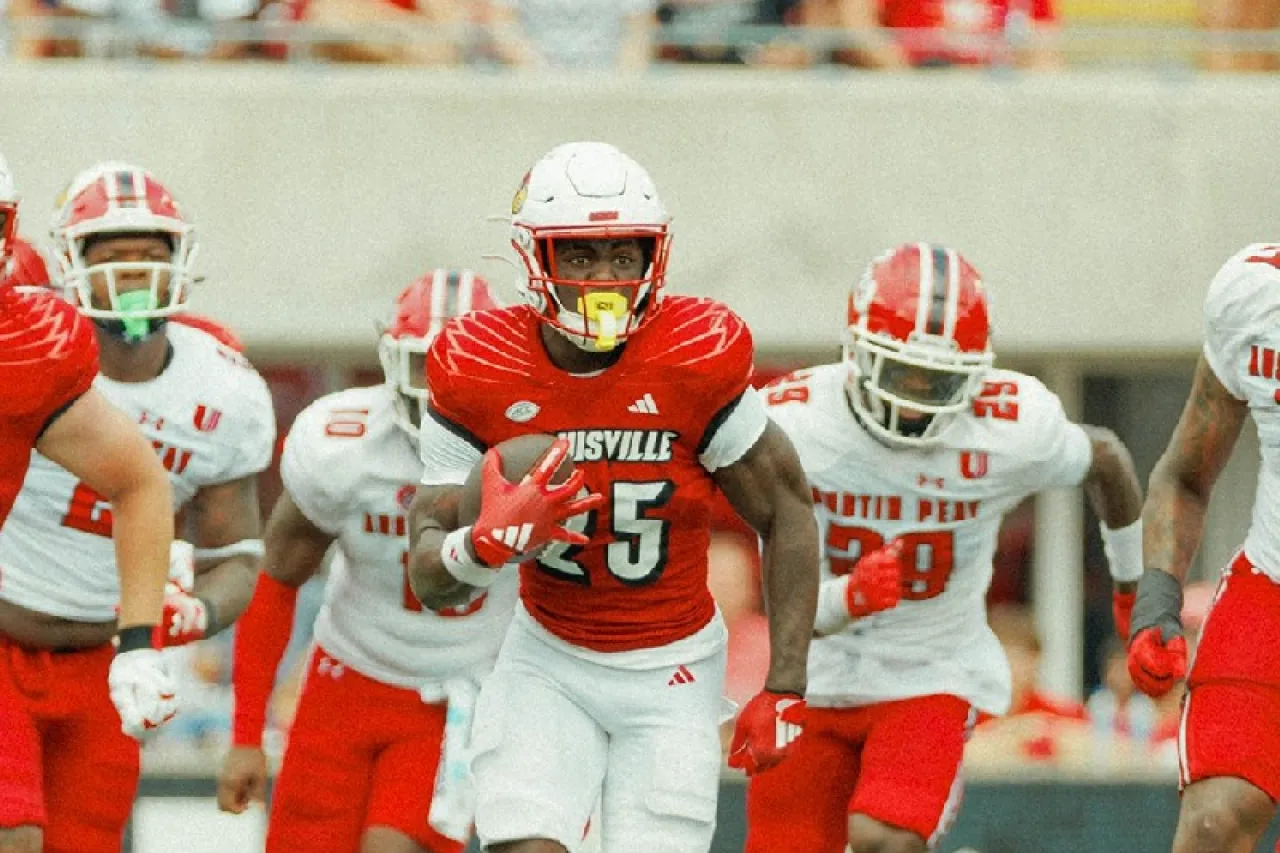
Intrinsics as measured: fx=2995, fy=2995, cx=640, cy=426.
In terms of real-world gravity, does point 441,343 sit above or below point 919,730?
above

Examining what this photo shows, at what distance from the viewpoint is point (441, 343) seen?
6.54 metres

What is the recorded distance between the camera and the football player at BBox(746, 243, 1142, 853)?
7.61m

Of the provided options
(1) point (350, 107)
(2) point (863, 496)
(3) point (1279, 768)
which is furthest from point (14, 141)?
(3) point (1279, 768)

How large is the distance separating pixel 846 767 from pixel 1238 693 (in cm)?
149

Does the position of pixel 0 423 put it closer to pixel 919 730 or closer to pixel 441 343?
pixel 441 343

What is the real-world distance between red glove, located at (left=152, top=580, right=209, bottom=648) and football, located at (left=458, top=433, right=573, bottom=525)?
1.19 metres

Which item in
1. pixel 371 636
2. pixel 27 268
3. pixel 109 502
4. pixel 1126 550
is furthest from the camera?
pixel 27 268

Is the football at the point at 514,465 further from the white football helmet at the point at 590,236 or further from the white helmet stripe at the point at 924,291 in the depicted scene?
the white helmet stripe at the point at 924,291

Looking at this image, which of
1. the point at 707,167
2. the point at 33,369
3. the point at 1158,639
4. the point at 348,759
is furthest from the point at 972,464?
the point at 707,167

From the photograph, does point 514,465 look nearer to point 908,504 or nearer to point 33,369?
point 33,369

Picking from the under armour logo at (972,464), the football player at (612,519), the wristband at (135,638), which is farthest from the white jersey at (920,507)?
the wristband at (135,638)

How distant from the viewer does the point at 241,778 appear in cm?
786

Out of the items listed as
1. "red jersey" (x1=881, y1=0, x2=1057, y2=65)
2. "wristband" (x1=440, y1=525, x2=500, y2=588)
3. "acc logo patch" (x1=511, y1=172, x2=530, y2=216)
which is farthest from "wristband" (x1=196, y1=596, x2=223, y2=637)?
"red jersey" (x1=881, y1=0, x2=1057, y2=65)

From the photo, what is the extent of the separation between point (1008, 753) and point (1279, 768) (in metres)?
3.65
